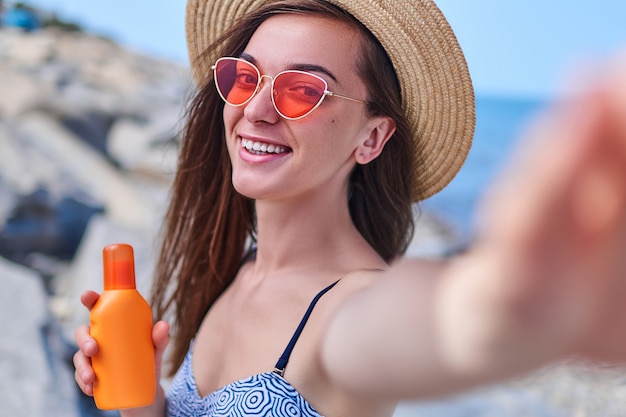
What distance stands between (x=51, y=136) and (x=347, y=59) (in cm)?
576

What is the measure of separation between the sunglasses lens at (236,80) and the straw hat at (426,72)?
0.24 metres

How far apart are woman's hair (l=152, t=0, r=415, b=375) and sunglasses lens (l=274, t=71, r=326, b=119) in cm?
13

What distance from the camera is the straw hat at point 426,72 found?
5.85 ft

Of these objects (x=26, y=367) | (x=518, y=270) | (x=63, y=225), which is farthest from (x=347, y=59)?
(x=63, y=225)

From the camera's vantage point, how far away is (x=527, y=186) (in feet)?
2.11

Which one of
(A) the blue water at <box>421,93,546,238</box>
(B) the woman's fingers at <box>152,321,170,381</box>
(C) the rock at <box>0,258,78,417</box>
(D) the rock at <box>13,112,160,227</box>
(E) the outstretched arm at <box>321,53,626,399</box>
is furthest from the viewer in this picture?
(A) the blue water at <box>421,93,546,238</box>

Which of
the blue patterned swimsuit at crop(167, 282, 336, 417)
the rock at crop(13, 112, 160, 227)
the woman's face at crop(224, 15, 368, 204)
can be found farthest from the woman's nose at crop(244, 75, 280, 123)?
the rock at crop(13, 112, 160, 227)

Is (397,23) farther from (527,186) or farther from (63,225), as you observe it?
(63,225)

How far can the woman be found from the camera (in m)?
0.80

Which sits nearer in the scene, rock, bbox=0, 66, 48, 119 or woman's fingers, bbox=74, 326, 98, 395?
woman's fingers, bbox=74, 326, 98, 395

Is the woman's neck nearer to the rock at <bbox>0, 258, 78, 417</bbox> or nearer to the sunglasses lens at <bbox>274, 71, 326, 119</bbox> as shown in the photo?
the sunglasses lens at <bbox>274, 71, 326, 119</bbox>

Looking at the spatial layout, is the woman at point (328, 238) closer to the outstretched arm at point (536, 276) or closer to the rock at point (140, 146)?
the outstretched arm at point (536, 276)

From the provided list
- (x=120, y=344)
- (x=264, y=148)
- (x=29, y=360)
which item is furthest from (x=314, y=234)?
(x=29, y=360)

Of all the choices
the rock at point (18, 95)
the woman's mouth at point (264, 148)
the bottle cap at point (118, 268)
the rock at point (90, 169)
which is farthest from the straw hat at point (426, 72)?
the rock at point (18, 95)
